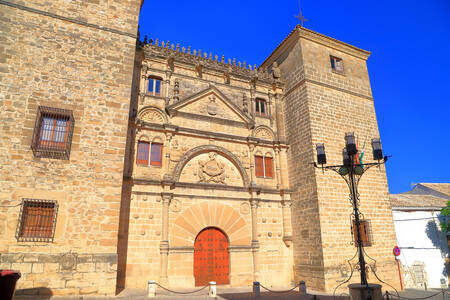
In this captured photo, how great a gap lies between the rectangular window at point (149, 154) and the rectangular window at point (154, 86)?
7.04ft

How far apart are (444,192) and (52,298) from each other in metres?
22.5

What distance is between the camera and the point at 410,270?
1419cm

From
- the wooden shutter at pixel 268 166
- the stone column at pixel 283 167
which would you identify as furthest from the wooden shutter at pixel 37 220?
the stone column at pixel 283 167

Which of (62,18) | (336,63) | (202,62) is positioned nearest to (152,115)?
(202,62)

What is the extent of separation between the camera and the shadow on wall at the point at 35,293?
23.0ft

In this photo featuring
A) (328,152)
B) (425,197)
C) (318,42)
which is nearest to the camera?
(328,152)

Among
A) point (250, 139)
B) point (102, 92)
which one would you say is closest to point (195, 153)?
point (250, 139)

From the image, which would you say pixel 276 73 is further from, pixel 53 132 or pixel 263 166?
pixel 53 132

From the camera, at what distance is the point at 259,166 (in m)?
13.1

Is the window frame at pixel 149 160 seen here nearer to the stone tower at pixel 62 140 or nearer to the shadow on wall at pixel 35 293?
the stone tower at pixel 62 140

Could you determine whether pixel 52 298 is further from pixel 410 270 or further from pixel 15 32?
pixel 410 270

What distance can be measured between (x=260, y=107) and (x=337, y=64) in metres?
4.33

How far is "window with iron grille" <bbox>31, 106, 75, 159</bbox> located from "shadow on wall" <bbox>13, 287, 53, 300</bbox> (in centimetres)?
335

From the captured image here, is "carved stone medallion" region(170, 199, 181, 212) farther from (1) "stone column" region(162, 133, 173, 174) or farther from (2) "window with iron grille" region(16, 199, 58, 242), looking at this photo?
(2) "window with iron grille" region(16, 199, 58, 242)
